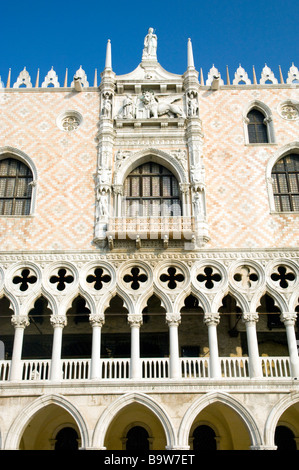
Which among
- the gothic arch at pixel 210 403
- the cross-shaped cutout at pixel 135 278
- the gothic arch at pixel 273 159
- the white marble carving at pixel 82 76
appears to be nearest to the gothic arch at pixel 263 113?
the gothic arch at pixel 273 159

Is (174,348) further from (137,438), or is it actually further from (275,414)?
(137,438)

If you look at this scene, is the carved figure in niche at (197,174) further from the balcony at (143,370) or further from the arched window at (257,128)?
the balcony at (143,370)

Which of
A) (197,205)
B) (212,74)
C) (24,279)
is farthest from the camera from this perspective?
(212,74)

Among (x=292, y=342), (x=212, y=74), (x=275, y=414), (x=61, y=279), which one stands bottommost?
(x=275, y=414)

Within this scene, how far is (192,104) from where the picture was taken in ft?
68.1

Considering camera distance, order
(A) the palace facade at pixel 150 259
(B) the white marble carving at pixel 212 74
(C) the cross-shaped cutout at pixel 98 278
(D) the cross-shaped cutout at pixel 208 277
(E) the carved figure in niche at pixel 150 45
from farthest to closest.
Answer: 1. (E) the carved figure in niche at pixel 150 45
2. (B) the white marble carving at pixel 212 74
3. (C) the cross-shaped cutout at pixel 98 278
4. (D) the cross-shaped cutout at pixel 208 277
5. (A) the palace facade at pixel 150 259

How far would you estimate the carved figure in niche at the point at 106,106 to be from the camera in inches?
813

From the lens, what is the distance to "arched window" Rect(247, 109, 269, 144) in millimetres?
20719

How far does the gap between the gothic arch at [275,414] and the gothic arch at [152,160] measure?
829 centimetres

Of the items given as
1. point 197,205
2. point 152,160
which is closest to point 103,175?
point 152,160

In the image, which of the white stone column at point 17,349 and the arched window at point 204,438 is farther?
the arched window at point 204,438

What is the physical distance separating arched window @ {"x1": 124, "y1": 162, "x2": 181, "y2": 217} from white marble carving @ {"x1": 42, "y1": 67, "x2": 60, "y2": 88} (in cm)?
522

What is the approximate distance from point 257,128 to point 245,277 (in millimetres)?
6511
